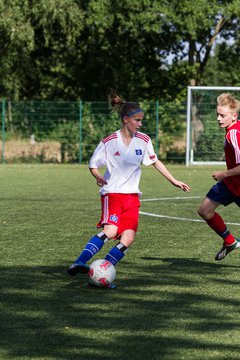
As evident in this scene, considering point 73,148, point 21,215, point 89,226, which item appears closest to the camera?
point 89,226

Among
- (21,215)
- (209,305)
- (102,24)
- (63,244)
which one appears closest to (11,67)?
(102,24)

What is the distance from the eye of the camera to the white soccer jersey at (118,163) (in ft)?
27.5

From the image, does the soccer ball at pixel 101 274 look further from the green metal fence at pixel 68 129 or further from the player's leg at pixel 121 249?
the green metal fence at pixel 68 129

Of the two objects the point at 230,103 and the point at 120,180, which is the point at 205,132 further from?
the point at 120,180

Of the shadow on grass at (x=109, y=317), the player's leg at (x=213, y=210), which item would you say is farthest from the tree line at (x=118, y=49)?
the shadow on grass at (x=109, y=317)

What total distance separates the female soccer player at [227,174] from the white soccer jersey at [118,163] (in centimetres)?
90

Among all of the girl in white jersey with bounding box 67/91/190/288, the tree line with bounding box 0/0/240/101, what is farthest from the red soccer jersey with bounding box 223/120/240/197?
the tree line with bounding box 0/0/240/101

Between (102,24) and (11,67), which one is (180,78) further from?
(11,67)

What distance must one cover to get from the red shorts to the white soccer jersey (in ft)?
0.22

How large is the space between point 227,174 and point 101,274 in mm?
1890

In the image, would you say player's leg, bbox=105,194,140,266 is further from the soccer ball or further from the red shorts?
the soccer ball

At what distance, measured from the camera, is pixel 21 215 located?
14.4m

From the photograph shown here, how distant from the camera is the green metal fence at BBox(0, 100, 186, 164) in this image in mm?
34312

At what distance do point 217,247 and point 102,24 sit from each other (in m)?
27.3
